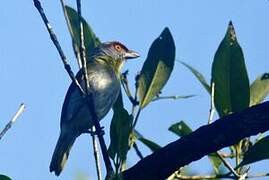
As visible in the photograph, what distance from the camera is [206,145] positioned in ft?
12.1

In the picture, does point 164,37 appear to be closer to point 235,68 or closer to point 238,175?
point 235,68

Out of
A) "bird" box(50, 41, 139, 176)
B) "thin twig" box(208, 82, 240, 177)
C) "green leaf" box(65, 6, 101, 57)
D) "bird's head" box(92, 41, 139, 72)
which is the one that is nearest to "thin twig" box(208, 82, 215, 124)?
"thin twig" box(208, 82, 240, 177)

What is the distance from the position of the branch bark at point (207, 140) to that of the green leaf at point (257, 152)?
16cm

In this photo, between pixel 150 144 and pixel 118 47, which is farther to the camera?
pixel 118 47

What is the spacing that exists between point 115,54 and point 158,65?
329cm

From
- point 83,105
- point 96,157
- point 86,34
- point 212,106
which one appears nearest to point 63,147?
point 83,105

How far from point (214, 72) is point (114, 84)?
2689mm

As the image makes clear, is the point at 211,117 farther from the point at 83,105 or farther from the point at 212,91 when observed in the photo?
the point at 83,105

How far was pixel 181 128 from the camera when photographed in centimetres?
415

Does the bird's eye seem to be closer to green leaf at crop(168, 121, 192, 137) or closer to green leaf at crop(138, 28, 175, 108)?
green leaf at crop(138, 28, 175, 108)

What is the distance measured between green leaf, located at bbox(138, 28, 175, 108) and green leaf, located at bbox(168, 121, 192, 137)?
21.2 inches

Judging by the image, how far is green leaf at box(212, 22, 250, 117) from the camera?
13.9 ft

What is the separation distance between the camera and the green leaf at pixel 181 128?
413cm

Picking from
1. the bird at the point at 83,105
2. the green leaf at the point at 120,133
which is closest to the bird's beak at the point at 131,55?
the bird at the point at 83,105
